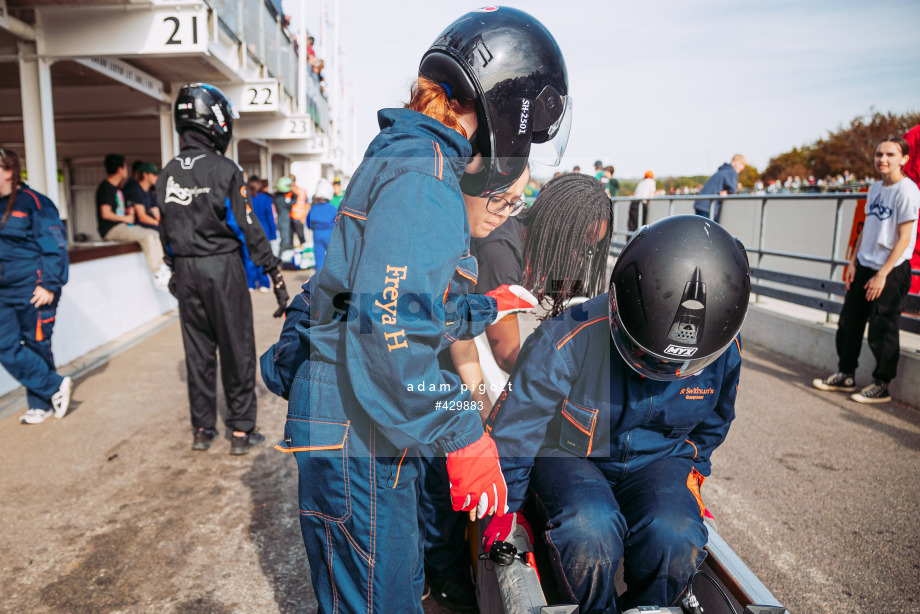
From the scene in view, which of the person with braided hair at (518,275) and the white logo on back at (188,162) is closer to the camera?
the person with braided hair at (518,275)

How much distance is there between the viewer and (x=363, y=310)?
4.42 feet

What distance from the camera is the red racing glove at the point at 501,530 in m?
1.87

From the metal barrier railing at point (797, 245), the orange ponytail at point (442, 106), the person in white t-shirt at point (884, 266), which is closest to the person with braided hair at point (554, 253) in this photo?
the orange ponytail at point (442, 106)

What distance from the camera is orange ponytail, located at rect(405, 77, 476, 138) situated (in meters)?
1.60

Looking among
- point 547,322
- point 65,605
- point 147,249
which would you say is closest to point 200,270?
point 65,605

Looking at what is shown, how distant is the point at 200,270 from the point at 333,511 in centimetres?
288

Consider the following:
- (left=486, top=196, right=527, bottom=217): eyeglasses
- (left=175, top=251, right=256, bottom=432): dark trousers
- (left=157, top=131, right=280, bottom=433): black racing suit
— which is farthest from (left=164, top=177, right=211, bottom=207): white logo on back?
(left=486, top=196, right=527, bottom=217): eyeglasses

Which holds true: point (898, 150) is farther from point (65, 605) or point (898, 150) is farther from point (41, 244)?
point (41, 244)

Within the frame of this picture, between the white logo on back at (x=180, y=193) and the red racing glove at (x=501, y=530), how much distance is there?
3.04 metres

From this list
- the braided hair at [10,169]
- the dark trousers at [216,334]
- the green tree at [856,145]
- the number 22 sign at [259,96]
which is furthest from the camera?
the green tree at [856,145]

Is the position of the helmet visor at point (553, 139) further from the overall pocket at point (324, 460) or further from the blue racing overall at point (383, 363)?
the overall pocket at point (324, 460)

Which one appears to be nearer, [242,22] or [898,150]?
[898,150]

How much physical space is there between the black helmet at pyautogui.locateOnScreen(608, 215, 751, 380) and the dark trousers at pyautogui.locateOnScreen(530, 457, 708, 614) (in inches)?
15.8

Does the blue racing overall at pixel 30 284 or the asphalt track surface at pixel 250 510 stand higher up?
the blue racing overall at pixel 30 284
